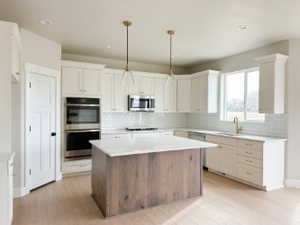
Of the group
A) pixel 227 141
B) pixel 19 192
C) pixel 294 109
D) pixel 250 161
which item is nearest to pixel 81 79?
pixel 19 192

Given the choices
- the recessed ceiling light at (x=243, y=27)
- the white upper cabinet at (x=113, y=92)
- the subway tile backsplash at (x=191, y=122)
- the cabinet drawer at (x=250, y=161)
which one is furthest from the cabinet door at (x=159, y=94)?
the recessed ceiling light at (x=243, y=27)

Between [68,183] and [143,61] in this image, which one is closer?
[68,183]

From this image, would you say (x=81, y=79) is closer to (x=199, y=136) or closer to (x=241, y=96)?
(x=199, y=136)

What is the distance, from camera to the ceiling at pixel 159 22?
2.65 m

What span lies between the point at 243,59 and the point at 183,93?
71.5 inches

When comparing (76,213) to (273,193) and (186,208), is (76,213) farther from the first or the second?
(273,193)

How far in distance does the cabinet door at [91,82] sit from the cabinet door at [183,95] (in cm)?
237

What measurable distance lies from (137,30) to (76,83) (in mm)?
1835

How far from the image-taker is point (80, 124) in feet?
14.5

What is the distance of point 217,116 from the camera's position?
5.40 metres

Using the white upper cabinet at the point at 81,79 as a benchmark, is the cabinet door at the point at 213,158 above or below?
below

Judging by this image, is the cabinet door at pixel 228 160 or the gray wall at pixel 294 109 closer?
the gray wall at pixel 294 109

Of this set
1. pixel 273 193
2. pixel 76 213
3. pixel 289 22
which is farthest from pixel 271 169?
pixel 76 213

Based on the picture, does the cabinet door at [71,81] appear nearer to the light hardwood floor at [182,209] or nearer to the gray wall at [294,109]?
the light hardwood floor at [182,209]
